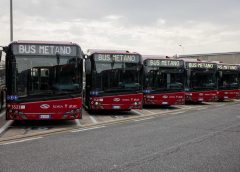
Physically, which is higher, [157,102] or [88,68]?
[88,68]

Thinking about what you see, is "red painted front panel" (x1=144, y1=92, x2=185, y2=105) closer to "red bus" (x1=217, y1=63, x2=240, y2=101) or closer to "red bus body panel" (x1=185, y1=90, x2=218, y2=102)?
"red bus body panel" (x1=185, y1=90, x2=218, y2=102)

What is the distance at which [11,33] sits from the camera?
1025 inches

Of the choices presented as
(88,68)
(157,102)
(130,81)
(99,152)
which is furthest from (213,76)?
(99,152)

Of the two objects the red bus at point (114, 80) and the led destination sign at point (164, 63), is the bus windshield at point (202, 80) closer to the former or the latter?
the led destination sign at point (164, 63)

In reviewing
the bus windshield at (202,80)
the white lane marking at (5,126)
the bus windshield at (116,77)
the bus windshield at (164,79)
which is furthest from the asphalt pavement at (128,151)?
the bus windshield at (202,80)

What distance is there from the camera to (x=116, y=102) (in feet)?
55.9

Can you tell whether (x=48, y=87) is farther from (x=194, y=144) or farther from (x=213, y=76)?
(x=213, y=76)

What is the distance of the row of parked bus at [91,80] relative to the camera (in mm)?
12602

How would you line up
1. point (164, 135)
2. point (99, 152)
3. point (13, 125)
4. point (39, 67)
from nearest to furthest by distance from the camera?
point (99, 152) → point (164, 135) → point (39, 67) → point (13, 125)

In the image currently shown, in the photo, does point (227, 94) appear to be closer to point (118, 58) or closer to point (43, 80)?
point (118, 58)

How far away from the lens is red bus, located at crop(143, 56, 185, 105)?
20703 millimetres

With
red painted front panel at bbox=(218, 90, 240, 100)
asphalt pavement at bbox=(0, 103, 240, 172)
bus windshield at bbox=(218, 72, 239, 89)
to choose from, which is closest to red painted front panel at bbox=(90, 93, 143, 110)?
asphalt pavement at bbox=(0, 103, 240, 172)

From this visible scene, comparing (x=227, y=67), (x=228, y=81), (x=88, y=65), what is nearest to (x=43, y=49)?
(x=88, y=65)

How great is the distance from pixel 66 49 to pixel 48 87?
1.45 m
